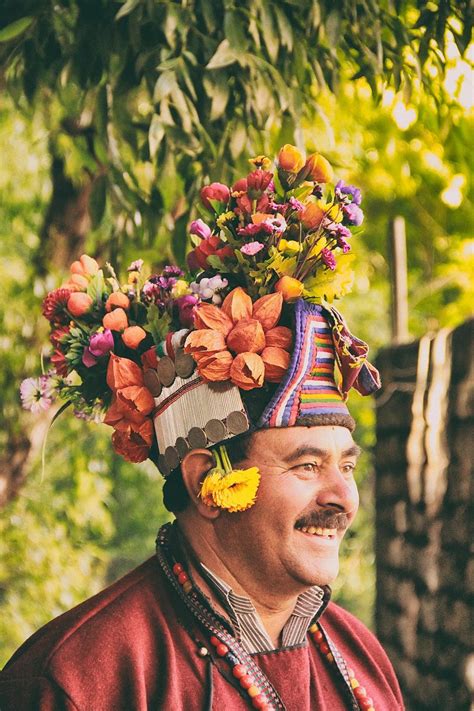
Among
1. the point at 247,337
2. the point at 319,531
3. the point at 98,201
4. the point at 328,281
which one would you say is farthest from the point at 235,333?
the point at 98,201

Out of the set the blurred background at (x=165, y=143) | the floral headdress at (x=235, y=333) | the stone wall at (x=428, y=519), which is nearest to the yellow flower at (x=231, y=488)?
the floral headdress at (x=235, y=333)

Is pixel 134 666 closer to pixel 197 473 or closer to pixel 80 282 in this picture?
pixel 197 473

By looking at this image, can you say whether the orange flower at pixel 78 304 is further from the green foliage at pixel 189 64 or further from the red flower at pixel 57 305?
the green foliage at pixel 189 64

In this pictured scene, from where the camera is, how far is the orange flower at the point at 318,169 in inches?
97.7

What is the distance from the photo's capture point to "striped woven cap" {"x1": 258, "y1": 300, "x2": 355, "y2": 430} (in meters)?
2.33

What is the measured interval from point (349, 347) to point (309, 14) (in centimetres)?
114

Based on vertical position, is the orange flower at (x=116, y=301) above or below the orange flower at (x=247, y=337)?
above

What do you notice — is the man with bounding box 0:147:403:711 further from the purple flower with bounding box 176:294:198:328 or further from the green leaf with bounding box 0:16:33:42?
the green leaf with bounding box 0:16:33:42

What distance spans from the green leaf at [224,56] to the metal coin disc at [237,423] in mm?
944

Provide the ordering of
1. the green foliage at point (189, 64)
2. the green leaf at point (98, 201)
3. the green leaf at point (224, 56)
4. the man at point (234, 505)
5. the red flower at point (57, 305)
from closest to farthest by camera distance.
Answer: the man at point (234, 505) < the red flower at point (57, 305) < the green leaf at point (224, 56) < the green foliage at point (189, 64) < the green leaf at point (98, 201)

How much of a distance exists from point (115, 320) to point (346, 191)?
0.61m

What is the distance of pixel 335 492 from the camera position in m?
2.34

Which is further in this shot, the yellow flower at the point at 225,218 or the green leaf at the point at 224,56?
the green leaf at the point at 224,56

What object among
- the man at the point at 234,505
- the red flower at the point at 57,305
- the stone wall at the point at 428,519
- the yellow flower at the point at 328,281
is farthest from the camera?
the stone wall at the point at 428,519
